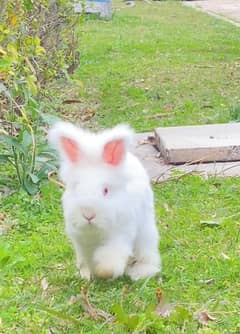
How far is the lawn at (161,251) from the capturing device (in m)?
3.26

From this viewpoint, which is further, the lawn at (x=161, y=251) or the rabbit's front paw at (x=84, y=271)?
the rabbit's front paw at (x=84, y=271)

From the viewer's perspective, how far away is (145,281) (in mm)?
3594

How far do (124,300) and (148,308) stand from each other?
19cm

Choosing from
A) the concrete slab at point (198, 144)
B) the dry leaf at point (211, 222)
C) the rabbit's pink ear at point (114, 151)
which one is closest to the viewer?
the rabbit's pink ear at point (114, 151)

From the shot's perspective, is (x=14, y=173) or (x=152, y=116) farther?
(x=152, y=116)

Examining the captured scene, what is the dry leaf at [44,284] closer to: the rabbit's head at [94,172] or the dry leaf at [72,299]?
the dry leaf at [72,299]

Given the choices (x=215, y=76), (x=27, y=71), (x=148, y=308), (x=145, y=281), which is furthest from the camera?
(x=215, y=76)

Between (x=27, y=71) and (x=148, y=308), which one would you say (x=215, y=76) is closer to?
(x=27, y=71)

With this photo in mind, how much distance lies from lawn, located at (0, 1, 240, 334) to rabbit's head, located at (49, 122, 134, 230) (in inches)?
14.8

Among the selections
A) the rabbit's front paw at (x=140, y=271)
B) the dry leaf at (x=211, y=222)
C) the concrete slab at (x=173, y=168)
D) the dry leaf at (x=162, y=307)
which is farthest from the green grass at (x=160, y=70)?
the dry leaf at (x=162, y=307)

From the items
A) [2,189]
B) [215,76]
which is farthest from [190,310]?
[215,76]

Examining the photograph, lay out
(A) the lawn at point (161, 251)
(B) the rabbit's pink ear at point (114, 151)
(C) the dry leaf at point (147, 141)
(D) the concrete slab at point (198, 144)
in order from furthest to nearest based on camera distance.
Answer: (C) the dry leaf at point (147, 141) < (D) the concrete slab at point (198, 144) < (B) the rabbit's pink ear at point (114, 151) < (A) the lawn at point (161, 251)

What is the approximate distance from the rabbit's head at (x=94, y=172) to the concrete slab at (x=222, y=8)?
12.5m

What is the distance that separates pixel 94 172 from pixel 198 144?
2.53 meters
